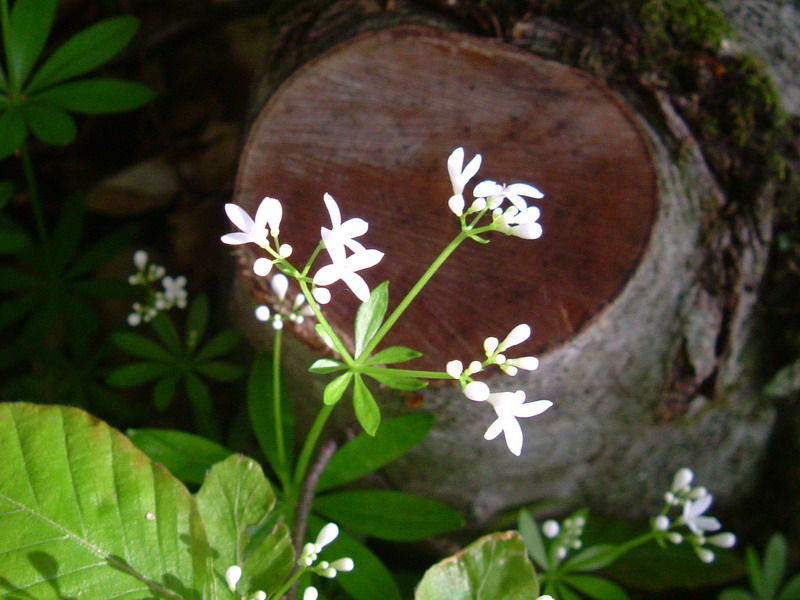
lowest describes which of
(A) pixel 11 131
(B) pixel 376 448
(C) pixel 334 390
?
(B) pixel 376 448

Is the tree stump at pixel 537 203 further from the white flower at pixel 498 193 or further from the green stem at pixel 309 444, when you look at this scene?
the white flower at pixel 498 193

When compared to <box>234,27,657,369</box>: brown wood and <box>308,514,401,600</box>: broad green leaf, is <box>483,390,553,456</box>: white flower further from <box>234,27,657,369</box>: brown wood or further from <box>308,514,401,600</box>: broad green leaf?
<box>308,514,401,600</box>: broad green leaf

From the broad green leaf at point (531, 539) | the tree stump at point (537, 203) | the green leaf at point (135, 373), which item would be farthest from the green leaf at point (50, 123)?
the broad green leaf at point (531, 539)

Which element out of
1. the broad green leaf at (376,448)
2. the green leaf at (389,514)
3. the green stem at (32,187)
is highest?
the green stem at (32,187)

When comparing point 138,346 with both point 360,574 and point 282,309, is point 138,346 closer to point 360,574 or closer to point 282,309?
point 282,309

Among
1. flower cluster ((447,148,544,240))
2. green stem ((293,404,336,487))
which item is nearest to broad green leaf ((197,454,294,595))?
green stem ((293,404,336,487))

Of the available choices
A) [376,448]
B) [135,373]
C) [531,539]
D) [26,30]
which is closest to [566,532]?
[531,539]
